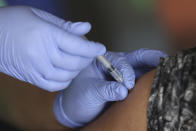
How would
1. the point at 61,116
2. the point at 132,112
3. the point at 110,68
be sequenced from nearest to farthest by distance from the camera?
1. the point at 132,112
2. the point at 110,68
3. the point at 61,116

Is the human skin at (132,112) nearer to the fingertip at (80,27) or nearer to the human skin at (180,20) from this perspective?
the fingertip at (80,27)

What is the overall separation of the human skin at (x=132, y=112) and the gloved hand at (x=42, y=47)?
0.20 m

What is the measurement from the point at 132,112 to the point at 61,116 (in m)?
0.53

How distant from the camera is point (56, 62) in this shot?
0.88 metres

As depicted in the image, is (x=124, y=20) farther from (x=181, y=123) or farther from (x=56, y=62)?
(x=181, y=123)

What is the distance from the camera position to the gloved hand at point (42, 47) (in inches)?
32.9

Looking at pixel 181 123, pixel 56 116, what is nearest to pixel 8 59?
pixel 56 116

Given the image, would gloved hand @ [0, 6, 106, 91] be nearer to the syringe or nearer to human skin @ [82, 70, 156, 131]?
the syringe

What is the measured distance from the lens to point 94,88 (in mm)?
1010

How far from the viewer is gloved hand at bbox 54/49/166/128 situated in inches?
37.7

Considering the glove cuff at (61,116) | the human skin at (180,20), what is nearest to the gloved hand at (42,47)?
the glove cuff at (61,116)

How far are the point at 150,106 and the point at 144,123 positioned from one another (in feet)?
0.20

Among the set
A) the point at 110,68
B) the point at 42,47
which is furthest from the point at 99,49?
the point at 42,47

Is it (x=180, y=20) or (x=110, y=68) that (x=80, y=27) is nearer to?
(x=110, y=68)
